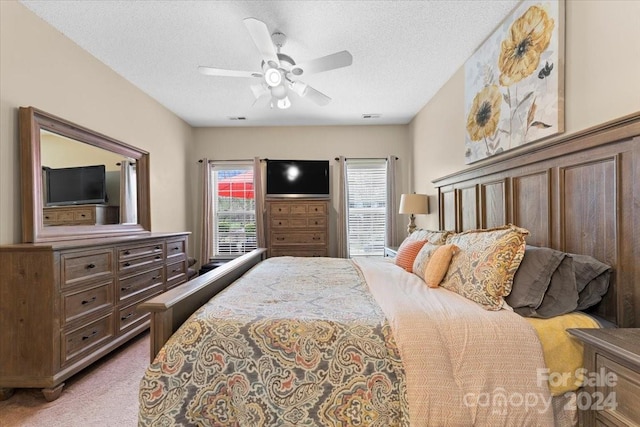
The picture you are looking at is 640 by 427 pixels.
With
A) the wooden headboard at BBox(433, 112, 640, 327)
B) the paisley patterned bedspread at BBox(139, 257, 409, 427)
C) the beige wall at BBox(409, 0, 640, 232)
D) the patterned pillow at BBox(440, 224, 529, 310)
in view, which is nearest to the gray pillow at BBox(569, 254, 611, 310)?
the wooden headboard at BBox(433, 112, 640, 327)

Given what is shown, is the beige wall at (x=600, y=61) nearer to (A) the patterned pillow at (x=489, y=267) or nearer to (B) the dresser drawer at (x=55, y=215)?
(A) the patterned pillow at (x=489, y=267)

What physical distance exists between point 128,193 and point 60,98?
112cm

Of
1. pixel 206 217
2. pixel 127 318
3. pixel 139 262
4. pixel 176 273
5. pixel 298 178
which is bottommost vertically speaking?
pixel 127 318

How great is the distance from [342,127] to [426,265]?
3.48m

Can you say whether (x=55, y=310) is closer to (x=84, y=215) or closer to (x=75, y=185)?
(x=84, y=215)

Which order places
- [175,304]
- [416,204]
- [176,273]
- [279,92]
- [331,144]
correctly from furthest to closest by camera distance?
[331,144] → [416,204] → [176,273] → [279,92] → [175,304]

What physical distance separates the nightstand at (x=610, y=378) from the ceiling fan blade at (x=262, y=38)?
2374 mm

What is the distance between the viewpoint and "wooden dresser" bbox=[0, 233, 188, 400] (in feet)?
6.34

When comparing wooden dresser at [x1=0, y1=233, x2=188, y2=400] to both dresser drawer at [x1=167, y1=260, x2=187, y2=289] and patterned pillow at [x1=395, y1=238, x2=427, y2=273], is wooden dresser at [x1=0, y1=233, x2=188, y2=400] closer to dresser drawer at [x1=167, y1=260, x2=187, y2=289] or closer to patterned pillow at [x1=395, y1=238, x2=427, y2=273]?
dresser drawer at [x1=167, y1=260, x2=187, y2=289]

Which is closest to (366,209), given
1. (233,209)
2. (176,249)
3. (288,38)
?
(233,209)

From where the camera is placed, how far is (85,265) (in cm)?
222

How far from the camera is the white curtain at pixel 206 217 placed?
4.87m

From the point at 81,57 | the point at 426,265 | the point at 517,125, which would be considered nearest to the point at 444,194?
the point at 517,125

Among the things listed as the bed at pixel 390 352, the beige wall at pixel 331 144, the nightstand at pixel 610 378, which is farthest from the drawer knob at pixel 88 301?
the beige wall at pixel 331 144
